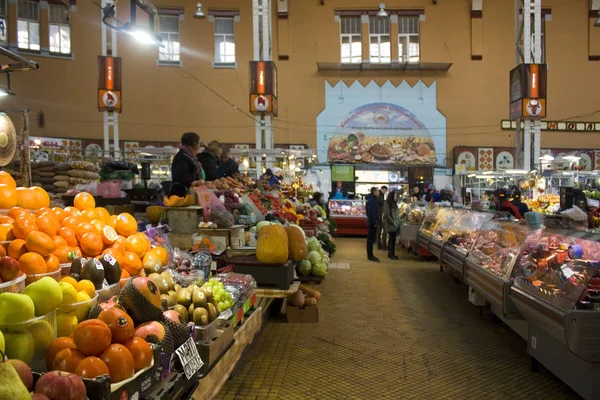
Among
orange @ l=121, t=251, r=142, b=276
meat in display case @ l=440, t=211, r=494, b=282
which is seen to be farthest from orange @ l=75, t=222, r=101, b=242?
meat in display case @ l=440, t=211, r=494, b=282

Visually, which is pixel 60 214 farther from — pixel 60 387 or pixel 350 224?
pixel 350 224

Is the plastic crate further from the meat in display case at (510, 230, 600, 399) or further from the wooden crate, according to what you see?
the meat in display case at (510, 230, 600, 399)

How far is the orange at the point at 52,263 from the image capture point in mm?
2406

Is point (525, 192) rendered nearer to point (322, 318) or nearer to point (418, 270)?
point (418, 270)

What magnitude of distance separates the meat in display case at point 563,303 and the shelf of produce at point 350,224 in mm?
10849

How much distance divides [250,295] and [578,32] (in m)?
21.3

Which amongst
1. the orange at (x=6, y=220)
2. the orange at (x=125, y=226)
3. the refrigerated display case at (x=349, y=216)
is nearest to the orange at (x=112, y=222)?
the orange at (x=125, y=226)

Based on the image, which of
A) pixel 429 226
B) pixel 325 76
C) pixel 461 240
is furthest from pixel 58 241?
pixel 325 76

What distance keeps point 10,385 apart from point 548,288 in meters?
4.00

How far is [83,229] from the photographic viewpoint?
2965mm

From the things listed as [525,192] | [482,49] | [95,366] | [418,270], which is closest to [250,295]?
[95,366]

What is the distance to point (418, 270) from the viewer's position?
371 inches

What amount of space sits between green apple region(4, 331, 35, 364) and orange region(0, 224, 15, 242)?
826mm

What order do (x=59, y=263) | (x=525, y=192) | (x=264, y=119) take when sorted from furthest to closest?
(x=525, y=192) → (x=264, y=119) → (x=59, y=263)
